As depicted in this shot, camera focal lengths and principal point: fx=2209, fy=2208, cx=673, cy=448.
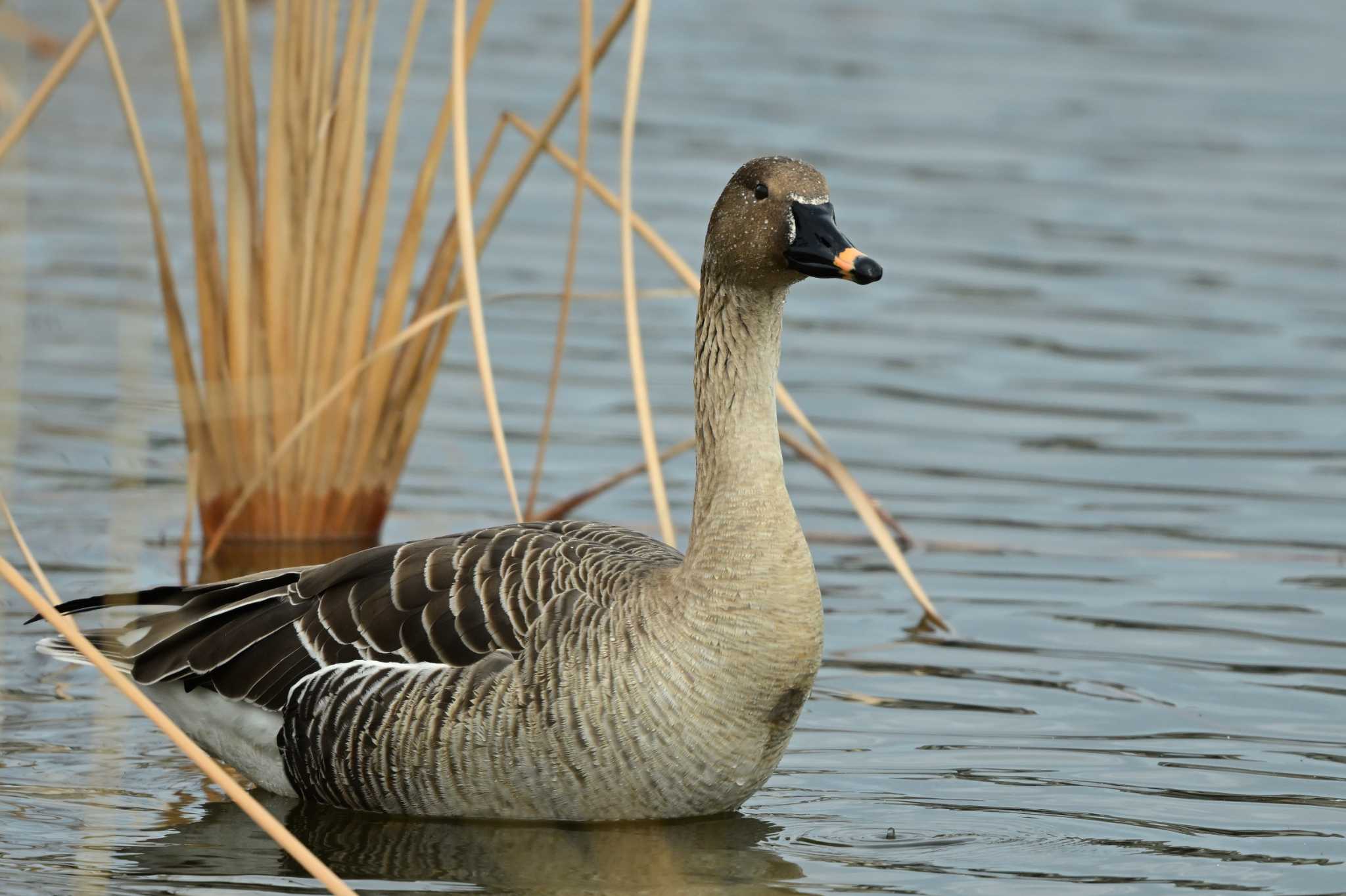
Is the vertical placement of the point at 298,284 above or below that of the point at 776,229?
below

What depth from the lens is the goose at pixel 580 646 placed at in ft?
24.1

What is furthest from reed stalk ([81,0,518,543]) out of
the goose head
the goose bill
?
the goose bill

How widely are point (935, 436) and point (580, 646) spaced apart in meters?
5.74

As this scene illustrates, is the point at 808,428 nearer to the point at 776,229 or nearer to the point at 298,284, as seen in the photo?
the point at 776,229

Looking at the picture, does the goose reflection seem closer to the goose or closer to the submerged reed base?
the goose

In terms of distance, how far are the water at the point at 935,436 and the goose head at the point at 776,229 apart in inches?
76.8

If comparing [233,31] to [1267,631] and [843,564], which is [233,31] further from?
[1267,631]

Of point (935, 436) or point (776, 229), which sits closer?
point (776, 229)

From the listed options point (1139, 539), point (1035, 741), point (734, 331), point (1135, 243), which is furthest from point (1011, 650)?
point (1135, 243)

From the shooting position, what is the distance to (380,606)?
7836 millimetres

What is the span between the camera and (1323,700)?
901 centimetres

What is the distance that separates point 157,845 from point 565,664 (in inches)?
59.2

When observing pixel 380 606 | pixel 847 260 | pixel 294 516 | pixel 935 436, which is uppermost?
pixel 847 260

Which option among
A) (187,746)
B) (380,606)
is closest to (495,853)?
(380,606)
